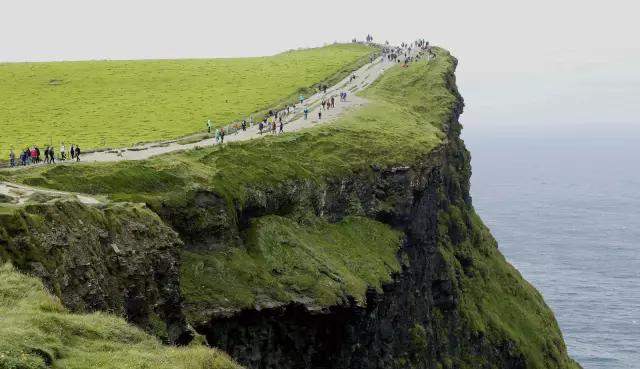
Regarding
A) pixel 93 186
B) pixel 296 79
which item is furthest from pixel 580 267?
pixel 93 186

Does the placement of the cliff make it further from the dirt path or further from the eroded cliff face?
the dirt path

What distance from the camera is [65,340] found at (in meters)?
25.8

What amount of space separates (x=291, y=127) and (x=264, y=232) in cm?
3211

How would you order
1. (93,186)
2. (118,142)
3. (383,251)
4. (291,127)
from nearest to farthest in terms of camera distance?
1. (93,186)
2. (383,251)
3. (118,142)
4. (291,127)

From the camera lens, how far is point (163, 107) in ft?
357

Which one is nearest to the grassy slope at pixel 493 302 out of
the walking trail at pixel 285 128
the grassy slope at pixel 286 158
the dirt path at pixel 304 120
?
the grassy slope at pixel 286 158

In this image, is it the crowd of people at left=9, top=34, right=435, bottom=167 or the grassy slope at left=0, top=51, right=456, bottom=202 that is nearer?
the grassy slope at left=0, top=51, right=456, bottom=202

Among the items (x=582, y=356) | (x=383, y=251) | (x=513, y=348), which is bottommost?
(x=582, y=356)

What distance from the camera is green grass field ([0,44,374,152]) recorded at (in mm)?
89500

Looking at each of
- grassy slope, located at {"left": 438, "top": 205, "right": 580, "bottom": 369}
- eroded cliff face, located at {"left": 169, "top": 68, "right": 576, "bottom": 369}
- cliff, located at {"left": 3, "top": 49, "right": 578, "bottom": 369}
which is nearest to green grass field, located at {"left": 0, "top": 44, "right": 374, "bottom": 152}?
cliff, located at {"left": 3, "top": 49, "right": 578, "bottom": 369}

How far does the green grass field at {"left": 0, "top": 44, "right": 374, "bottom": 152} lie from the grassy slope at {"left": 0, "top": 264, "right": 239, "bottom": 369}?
51443mm

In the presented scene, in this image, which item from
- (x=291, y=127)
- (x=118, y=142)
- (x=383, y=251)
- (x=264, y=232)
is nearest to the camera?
(x=264, y=232)

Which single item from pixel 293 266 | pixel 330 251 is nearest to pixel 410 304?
pixel 330 251

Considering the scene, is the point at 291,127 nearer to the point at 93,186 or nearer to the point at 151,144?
the point at 151,144
